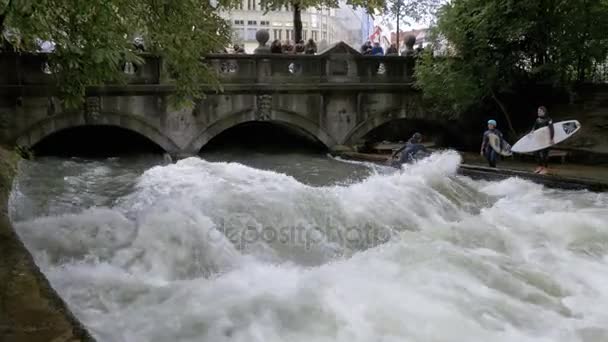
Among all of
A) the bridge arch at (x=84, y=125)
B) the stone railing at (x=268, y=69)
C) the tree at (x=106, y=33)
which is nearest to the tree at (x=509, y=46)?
the stone railing at (x=268, y=69)

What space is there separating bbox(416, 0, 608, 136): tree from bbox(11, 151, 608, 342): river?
497 cm

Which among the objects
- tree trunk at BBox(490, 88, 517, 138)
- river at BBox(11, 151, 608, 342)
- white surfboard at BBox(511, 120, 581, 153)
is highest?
tree trunk at BBox(490, 88, 517, 138)

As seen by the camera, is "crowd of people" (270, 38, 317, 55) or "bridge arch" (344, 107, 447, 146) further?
"bridge arch" (344, 107, 447, 146)

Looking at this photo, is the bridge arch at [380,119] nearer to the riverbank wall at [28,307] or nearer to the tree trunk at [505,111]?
the tree trunk at [505,111]

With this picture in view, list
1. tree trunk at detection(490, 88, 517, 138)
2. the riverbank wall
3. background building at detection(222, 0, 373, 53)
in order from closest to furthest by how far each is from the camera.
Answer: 1. the riverbank wall
2. tree trunk at detection(490, 88, 517, 138)
3. background building at detection(222, 0, 373, 53)

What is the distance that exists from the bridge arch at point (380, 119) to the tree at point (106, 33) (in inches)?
468

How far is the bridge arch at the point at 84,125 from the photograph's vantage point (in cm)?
1625

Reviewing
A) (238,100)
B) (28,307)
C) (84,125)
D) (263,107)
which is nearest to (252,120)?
(263,107)

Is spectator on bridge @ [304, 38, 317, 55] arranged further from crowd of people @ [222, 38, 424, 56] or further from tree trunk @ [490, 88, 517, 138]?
tree trunk @ [490, 88, 517, 138]

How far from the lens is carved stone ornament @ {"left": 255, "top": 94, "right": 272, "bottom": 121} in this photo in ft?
60.7

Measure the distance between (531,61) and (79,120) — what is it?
1290 centimetres

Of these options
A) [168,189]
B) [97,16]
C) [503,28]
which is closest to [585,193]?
[503,28]

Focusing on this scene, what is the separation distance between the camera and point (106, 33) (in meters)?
6.88

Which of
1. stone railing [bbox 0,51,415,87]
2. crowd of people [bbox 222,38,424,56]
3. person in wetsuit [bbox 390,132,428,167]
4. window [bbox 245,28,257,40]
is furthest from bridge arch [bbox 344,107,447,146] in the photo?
window [bbox 245,28,257,40]
